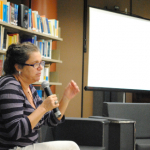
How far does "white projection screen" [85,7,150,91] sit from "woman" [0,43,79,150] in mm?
1249

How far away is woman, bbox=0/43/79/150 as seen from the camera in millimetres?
1176

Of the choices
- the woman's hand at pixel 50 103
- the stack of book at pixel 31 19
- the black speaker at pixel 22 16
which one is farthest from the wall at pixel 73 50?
the woman's hand at pixel 50 103

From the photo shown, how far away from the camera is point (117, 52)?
2805 millimetres

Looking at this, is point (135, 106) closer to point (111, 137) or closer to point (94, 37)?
point (111, 137)

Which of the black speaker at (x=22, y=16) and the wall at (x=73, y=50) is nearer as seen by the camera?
the black speaker at (x=22, y=16)

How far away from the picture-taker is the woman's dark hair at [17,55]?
136 centimetres

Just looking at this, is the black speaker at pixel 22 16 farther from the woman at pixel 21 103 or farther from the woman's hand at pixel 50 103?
the woman's hand at pixel 50 103

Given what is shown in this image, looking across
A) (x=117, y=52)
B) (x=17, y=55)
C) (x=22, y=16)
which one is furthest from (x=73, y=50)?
(x=17, y=55)

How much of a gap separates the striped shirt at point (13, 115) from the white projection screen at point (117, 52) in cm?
140

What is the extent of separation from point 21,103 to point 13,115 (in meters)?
0.08

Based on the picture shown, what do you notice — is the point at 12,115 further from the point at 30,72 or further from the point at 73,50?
the point at 73,50

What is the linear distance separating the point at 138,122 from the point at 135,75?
668 mm

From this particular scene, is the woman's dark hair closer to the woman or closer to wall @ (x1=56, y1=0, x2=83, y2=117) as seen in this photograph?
the woman

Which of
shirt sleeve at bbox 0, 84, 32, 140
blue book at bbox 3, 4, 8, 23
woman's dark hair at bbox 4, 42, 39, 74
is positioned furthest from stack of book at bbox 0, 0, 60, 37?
shirt sleeve at bbox 0, 84, 32, 140
